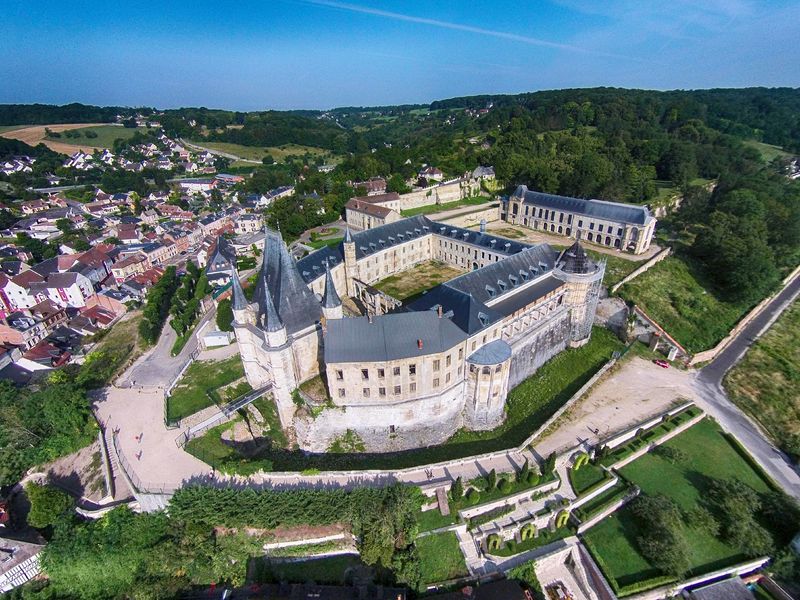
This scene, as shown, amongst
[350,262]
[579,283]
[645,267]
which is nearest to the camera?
[579,283]

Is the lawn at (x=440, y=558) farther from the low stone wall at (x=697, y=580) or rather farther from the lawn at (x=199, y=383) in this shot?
the lawn at (x=199, y=383)

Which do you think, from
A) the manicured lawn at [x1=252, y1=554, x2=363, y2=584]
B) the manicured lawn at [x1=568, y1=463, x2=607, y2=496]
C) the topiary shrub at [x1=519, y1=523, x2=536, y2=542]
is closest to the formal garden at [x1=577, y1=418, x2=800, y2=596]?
the manicured lawn at [x1=568, y1=463, x2=607, y2=496]

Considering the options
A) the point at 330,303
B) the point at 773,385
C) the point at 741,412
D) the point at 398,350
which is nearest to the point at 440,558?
the point at 398,350

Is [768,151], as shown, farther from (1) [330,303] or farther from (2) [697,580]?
(1) [330,303]

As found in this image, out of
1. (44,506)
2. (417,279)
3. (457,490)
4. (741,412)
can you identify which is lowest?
(44,506)

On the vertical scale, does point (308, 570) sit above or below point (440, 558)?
below

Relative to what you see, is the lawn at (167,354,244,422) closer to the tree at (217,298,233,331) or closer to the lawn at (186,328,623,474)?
the lawn at (186,328,623,474)

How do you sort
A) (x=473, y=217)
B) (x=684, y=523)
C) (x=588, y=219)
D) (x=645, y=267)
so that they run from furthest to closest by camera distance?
(x=473, y=217), (x=588, y=219), (x=645, y=267), (x=684, y=523)

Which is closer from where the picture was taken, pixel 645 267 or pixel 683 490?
pixel 683 490
